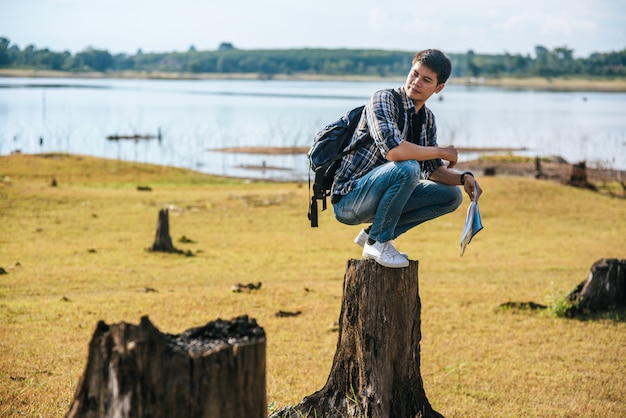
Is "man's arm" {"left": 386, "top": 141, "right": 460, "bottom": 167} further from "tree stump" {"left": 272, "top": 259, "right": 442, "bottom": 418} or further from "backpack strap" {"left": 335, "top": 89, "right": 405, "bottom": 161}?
"tree stump" {"left": 272, "top": 259, "right": 442, "bottom": 418}

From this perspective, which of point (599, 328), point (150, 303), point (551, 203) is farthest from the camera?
point (551, 203)

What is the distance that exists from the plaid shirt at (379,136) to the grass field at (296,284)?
2402 mm

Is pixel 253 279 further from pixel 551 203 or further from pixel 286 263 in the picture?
pixel 551 203

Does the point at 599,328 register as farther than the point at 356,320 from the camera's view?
Yes

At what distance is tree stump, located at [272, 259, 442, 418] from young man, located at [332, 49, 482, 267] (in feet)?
0.51

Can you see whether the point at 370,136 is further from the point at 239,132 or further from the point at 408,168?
the point at 239,132

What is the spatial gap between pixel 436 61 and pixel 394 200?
92 centimetres

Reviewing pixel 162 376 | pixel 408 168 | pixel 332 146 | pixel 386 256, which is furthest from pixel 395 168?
pixel 162 376

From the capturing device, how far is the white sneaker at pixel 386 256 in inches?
201

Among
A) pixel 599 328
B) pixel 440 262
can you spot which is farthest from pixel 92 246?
pixel 599 328

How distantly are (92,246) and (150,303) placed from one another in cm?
479

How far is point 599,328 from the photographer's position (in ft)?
31.4

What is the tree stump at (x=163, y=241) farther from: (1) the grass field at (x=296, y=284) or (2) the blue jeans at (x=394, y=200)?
(2) the blue jeans at (x=394, y=200)

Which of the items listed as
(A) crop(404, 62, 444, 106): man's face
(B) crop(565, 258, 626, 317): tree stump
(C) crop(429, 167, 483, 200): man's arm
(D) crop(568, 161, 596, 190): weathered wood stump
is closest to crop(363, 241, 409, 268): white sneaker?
(C) crop(429, 167, 483, 200): man's arm
